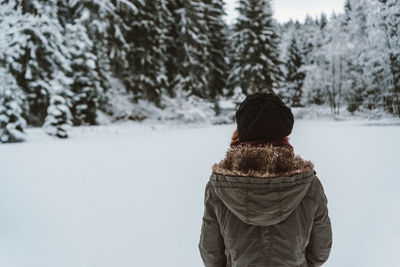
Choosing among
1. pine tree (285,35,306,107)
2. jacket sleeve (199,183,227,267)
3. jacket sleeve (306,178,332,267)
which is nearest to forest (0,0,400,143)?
pine tree (285,35,306,107)

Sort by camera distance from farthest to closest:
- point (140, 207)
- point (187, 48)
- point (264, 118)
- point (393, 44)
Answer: point (187, 48) → point (393, 44) → point (140, 207) → point (264, 118)

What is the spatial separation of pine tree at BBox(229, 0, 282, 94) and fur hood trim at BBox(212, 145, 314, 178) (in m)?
24.2

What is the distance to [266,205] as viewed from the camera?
1301mm

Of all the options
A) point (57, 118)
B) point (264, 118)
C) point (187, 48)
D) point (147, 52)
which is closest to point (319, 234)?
point (264, 118)

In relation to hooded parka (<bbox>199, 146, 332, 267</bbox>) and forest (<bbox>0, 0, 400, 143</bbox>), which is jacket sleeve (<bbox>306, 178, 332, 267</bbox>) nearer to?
hooded parka (<bbox>199, 146, 332, 267</bbox>)

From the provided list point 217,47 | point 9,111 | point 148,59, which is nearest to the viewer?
point 9,111

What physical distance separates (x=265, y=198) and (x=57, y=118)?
43.4 feet

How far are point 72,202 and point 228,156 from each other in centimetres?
430

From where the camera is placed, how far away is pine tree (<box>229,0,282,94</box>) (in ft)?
83.0

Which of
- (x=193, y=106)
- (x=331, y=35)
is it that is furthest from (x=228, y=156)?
(x=331, y=35)

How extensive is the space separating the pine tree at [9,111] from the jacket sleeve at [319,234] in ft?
41.3

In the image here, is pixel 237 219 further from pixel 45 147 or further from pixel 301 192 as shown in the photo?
pixel 45 147

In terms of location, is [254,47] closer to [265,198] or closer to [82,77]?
[82,77]

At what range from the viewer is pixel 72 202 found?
505 cm
